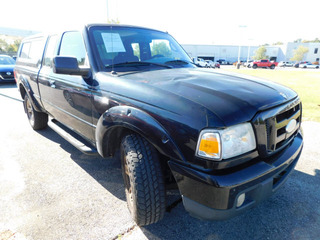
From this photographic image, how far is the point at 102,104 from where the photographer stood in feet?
7.06

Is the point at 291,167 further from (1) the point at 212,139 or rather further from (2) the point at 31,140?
(2) the point at 31,140

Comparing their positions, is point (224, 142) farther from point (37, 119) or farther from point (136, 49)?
point (37, 119)

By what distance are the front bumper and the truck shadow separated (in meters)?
0.47

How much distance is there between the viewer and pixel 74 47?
2.74 m

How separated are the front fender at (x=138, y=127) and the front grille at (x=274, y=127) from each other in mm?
588

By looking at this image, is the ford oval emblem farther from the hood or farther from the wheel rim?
the wheel rim

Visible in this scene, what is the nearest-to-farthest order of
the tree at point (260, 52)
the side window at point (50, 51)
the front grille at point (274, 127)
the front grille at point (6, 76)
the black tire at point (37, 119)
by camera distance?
the front grille at point (274, 127) < the side window at point (50, 51) < the black tire at point (37, 119) < the front grille at point (6, 76) < the tree at point (260, 52)

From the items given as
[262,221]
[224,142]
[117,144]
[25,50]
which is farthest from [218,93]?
[25,50]

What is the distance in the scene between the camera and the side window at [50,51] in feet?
10.6

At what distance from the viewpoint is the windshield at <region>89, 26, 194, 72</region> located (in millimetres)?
2420

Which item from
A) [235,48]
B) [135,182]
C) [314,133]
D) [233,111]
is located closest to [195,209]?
[135,182]

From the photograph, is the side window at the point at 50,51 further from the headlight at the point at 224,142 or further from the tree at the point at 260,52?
the tree at the point at 260,52

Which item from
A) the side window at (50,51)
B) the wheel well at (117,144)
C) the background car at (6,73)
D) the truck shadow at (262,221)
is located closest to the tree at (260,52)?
the background car at (6,73)

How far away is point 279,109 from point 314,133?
3361mm
